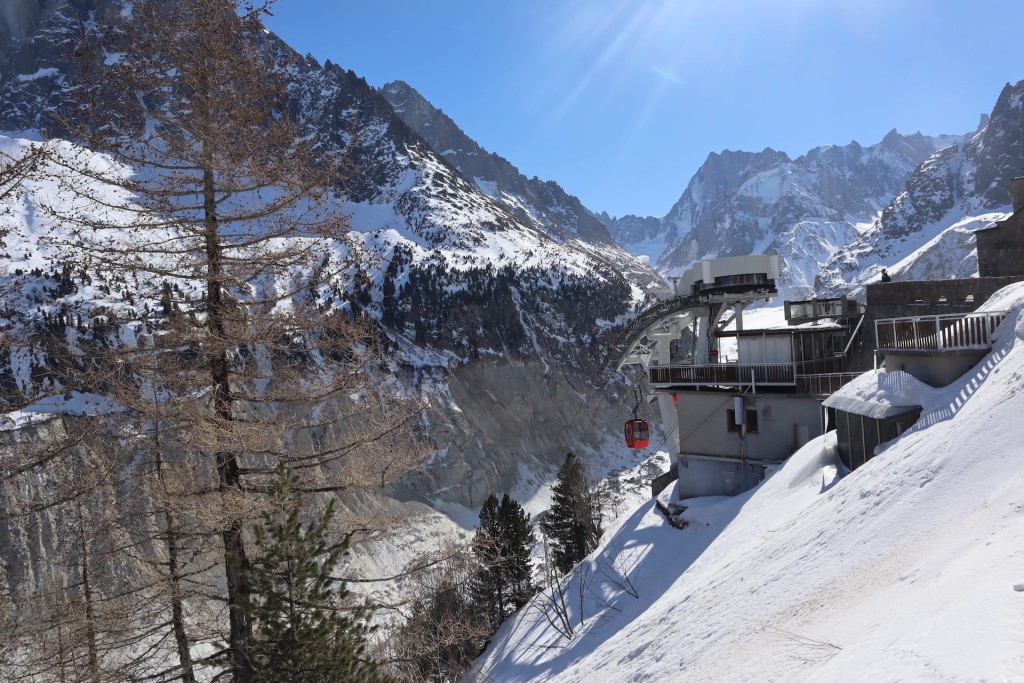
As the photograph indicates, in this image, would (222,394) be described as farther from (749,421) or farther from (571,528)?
(571,528)

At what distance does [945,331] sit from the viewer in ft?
49.9

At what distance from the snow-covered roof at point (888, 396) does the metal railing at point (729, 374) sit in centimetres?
837

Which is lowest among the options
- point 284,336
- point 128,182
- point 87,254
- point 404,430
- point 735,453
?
point 735,453

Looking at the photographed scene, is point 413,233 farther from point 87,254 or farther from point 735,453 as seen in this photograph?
point 87,254

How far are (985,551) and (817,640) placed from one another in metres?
2.28

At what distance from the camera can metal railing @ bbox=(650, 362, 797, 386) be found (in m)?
25.6

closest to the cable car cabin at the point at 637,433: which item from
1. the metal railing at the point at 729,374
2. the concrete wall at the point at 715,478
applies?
the metal railing at the point at 729,374

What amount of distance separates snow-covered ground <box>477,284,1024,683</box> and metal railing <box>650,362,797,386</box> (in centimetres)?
670

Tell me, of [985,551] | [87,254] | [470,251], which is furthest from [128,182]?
[470,251]

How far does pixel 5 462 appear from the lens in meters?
8.28

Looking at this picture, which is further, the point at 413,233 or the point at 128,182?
the point at 413,233

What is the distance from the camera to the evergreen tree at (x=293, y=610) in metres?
7.91

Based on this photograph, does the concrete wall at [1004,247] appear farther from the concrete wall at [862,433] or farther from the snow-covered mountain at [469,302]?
the snow-covered mountain at [469,302]

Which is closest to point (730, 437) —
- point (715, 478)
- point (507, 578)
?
point (715, 478)
